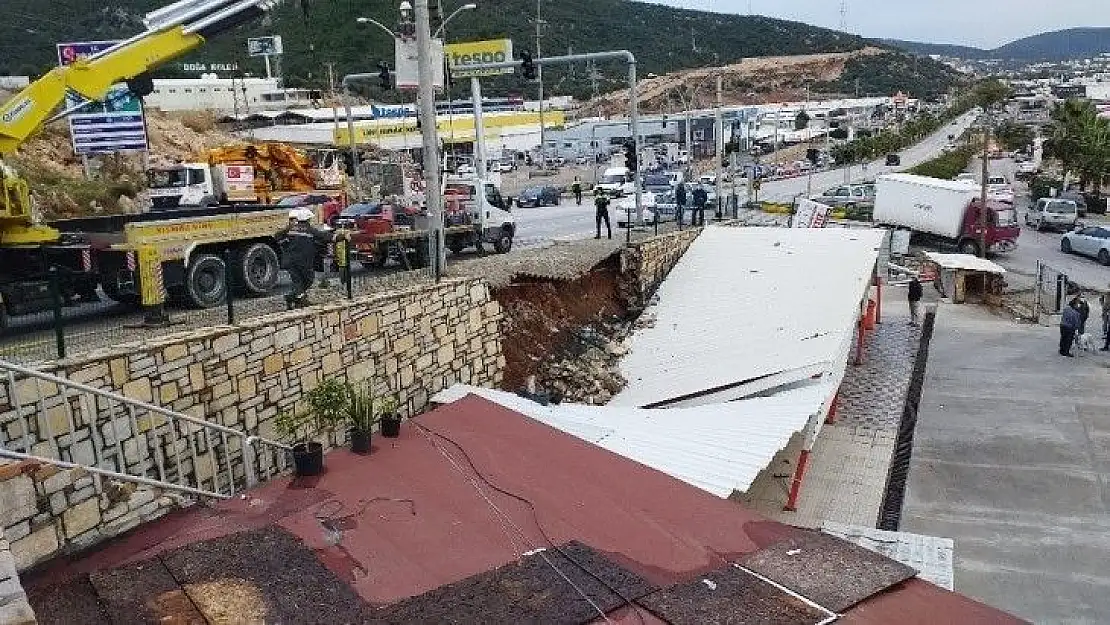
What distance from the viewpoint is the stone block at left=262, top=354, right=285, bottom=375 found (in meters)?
10.3

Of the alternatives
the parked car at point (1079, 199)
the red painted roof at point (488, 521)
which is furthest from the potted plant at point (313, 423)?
the parked car at point (1079, 199)

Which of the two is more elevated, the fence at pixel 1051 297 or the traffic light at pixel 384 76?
the traffic light at pixel 384 76

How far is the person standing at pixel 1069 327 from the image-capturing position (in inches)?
778

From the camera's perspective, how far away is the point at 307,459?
9.16 m

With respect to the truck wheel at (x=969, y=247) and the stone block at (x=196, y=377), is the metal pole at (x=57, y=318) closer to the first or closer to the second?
the stone block at (x=196, y=377)

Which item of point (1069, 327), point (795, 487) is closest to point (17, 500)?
point (795, 487)

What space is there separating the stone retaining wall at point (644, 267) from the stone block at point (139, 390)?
44.0 ft

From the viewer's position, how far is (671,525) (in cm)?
813

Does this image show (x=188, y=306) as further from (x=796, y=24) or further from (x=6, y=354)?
(x=796, y=24)

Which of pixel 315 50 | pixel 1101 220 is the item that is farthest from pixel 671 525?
pixel 315 50

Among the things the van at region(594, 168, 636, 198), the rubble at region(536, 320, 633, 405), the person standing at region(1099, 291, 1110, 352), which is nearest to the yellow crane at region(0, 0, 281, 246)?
the rubble at region(536, 320, 633, 405)

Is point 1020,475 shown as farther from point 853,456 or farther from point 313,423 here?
point 313,423

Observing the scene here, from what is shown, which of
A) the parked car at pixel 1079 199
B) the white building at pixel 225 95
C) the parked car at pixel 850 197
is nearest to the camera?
the parked car at pixel 850 197

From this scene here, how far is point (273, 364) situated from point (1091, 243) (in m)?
32.0
